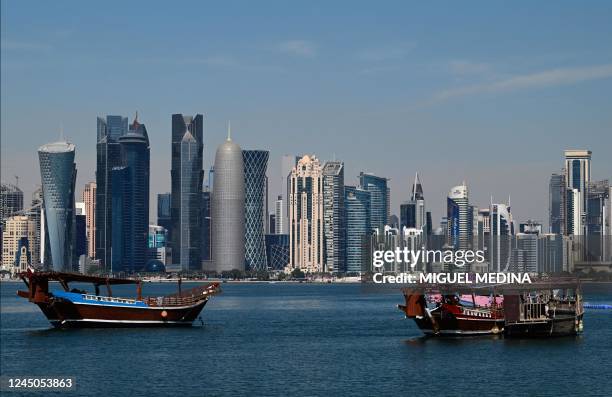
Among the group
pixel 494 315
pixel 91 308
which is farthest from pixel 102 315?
pixel 494 315

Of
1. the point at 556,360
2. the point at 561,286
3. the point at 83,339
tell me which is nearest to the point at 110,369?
the point at 83,339

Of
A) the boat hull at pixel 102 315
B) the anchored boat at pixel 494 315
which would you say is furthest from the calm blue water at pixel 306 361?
the boat hull at pixel 102 315

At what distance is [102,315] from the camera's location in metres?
131

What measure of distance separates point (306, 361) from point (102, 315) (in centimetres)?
4028

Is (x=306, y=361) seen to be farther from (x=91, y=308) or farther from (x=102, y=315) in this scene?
(x=91, y=308)

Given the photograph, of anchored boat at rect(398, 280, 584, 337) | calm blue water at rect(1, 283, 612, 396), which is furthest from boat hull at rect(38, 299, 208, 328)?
anchored boat at rect(398, 280, 584, 337)

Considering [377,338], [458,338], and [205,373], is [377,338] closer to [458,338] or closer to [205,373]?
[458,338]

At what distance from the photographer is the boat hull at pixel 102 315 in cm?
13062

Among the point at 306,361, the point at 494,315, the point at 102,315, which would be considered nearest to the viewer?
Answer: the point at 306,361

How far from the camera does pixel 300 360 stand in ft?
322

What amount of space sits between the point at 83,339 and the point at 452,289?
118ft

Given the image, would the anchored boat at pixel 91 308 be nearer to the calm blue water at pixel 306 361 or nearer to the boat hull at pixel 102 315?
the boat hull at pixel 102 315

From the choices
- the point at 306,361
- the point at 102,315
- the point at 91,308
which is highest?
the point at 91,308

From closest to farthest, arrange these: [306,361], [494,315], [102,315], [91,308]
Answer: [306,361], [494,315], [91,308], [102,315]
